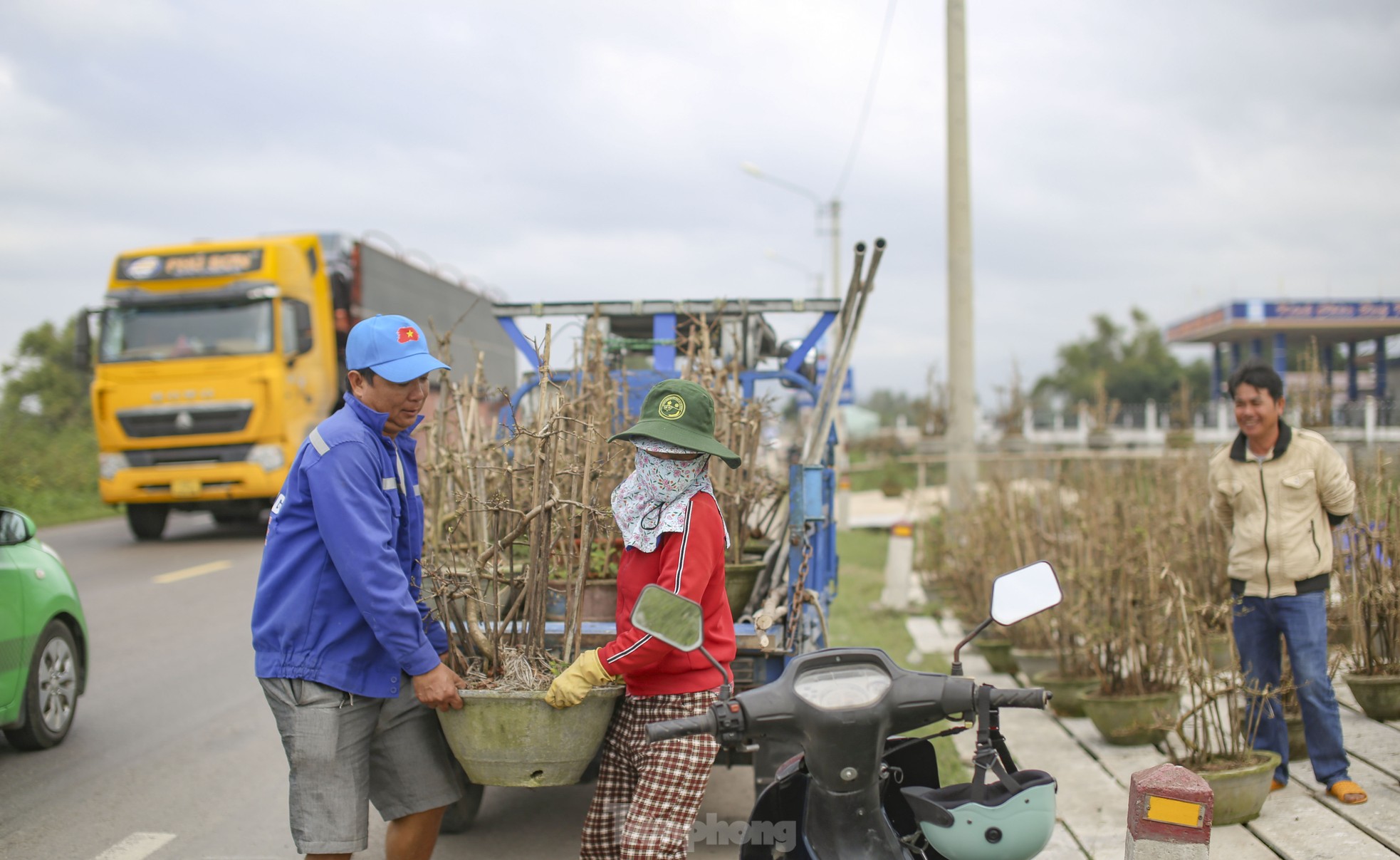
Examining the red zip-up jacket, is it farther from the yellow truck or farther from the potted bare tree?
the yellow truck

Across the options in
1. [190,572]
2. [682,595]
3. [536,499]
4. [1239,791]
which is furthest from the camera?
[190,572]

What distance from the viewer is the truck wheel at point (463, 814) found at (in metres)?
4.34

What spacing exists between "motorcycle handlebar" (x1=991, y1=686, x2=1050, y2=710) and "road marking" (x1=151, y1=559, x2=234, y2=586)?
402 inches

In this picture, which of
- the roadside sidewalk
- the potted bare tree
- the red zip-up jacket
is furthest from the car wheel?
the potted bare tree

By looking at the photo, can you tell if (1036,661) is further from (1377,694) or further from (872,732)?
(872,732)

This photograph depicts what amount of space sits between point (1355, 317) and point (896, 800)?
38.8 metres

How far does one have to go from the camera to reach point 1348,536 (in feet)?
18.3

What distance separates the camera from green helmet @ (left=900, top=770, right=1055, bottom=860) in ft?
7.16

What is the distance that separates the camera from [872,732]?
2197 millimetres

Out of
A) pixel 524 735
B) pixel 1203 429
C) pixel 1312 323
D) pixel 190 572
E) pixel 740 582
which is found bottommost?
pixel 190 572

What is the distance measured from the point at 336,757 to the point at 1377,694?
16.6 feet

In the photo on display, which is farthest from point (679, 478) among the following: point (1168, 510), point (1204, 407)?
point (1204, 407)

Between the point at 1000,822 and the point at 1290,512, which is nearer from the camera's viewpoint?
the point at 1000,822

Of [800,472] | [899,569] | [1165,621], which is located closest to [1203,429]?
[899,569]
